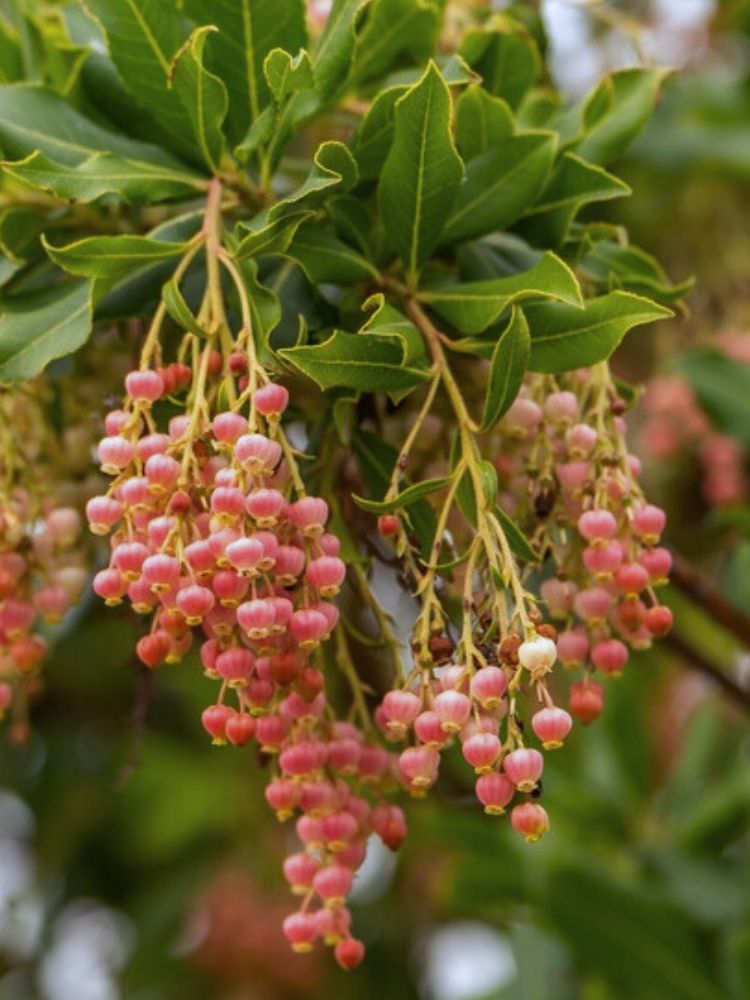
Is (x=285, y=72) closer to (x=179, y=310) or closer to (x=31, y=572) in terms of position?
(x=179, y=310)

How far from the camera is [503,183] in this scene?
1260 millimetres

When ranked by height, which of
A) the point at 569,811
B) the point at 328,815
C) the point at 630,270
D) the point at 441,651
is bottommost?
the point at 569,811

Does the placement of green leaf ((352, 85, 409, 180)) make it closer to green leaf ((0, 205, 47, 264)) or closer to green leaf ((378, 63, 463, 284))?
green leaf ((378, 63, 463, 284))

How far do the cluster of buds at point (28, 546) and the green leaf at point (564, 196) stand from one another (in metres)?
0.49

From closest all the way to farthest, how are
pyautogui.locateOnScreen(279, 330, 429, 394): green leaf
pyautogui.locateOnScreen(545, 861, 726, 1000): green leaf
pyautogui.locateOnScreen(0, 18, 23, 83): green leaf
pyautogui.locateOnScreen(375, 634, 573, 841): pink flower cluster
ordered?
1. pyautogui.locateOnScreen(375, 634, 573, 841): pink flower cluster
2. pyautogui.locateOnScreen(279, 330, 429, 394): green leaf
3. pyautogui.locateOnScreen(0, 18, 23, 83): green leaf
4. pyautogui.locateOnScreen(545, 861, 726, 1000): green leaf

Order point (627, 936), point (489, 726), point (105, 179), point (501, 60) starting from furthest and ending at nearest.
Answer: point (627, 936) → point (501, 60) → point (105, 179) → point (489, 726)

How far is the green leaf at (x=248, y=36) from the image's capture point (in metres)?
1.21

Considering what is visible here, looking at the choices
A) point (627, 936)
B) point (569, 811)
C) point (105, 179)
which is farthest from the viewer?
point (569, 811)

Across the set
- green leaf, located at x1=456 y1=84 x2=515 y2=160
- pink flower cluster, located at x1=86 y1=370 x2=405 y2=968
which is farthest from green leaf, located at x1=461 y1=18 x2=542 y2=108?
pink flower cluster, located at x1=86 y1=370 x2=405 y2=968

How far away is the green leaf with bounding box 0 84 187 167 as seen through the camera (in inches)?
49.0

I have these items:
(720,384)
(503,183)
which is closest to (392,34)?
(503,183)

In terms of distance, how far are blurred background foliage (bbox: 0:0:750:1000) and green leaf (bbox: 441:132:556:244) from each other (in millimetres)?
789

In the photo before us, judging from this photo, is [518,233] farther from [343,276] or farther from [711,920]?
[711,920]

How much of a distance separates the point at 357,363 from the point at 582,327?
0.59 ft
